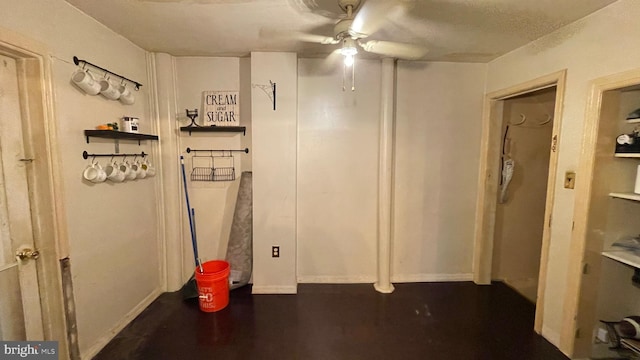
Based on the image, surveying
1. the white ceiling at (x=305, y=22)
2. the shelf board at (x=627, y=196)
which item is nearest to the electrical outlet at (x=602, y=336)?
the shelf board at (x=627, y=196)

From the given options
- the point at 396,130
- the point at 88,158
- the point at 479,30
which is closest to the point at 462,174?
the point at 396,130

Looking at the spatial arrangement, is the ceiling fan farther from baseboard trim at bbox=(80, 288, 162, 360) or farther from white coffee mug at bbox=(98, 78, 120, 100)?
baseboard trim at bbox=(80, 288, 162, 360)

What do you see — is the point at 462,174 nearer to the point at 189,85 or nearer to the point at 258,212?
the point at 258,212

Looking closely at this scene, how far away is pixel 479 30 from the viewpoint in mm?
1937

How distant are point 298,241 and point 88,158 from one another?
6.08ft

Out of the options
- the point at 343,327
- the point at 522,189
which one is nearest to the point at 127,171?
the point at 343,327

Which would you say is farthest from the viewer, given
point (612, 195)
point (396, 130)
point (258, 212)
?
point (396, 130)

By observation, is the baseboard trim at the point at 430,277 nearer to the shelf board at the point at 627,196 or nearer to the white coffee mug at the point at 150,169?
the shelf board at the point at 627,196

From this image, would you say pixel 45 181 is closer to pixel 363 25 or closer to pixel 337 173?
pixel 363 25

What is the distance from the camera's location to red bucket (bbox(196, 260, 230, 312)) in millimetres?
2281

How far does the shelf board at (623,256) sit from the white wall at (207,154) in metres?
2.85

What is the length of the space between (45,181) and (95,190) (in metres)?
0.34

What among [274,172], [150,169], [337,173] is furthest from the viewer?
[337,173]

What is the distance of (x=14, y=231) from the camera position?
1.46 metres
